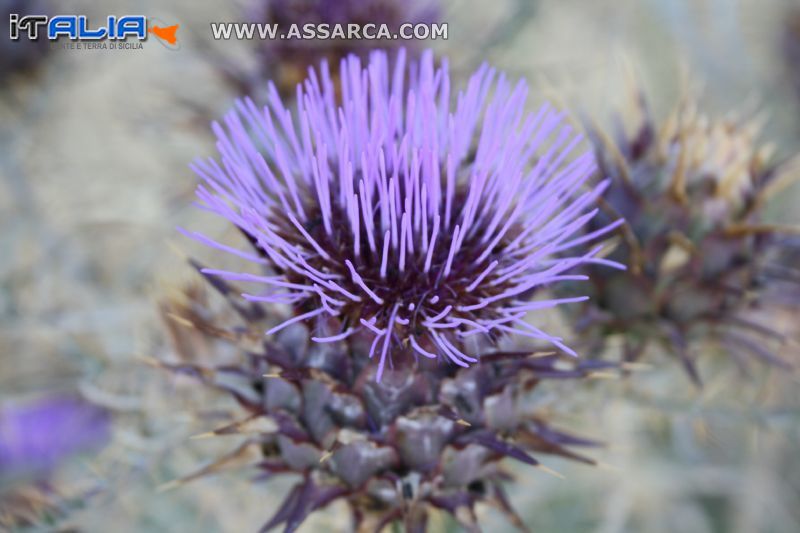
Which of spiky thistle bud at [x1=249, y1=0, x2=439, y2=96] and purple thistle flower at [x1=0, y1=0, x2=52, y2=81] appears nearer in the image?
spiky thistle bud at [x1=249, y1=0, x2=439, y2=96]

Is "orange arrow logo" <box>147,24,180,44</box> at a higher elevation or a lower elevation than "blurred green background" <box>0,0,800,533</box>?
higher

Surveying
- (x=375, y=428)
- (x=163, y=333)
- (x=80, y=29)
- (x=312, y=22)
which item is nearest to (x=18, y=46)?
(x=80, y=29)

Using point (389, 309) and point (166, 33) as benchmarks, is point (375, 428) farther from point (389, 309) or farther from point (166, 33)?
point (166, 33)

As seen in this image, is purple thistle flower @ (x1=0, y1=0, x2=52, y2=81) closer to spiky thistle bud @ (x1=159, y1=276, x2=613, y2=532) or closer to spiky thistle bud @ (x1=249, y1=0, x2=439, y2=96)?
spiky thistle bud @ (x1=249, y1=0, x2=439, y2=96)

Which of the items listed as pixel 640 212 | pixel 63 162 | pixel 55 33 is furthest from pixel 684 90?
pixel 63 162

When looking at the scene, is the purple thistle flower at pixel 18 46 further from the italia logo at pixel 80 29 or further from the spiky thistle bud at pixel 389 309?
the spiky thistle bud at pixel 389 309

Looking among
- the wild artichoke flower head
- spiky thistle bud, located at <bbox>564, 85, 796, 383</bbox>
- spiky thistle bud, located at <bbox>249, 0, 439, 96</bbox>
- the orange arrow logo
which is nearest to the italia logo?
the orange arrow logo

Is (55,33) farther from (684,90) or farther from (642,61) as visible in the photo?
(642,61)

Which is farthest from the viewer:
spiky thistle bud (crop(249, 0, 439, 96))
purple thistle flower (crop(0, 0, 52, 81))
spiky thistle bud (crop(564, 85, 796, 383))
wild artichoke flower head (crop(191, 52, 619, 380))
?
purple thistle flower (crop(0, 0, 52, 81))
